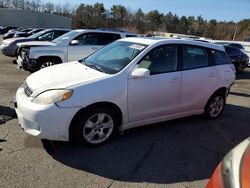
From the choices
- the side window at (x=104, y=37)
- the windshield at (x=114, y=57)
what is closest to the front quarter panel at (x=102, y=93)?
the windshield at (x=114, y=57)

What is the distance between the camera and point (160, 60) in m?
5.14

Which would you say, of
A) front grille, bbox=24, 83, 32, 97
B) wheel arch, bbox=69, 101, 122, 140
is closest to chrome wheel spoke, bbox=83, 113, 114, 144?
wheel arch, bbox=69, 101, 122, 140

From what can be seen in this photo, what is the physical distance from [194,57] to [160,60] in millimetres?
949

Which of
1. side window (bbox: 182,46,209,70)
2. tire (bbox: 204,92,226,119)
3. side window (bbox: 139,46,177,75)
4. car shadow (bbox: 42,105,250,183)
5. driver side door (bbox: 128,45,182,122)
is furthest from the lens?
tire (bbox: 204,92,226,119)

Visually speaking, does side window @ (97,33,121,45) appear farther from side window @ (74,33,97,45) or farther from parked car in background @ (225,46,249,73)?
parked car in background @ (225,46,249,73)

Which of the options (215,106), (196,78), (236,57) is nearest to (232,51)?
(236,57)

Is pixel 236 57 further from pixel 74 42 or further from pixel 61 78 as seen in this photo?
pixel 61 78

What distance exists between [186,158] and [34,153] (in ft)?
7.14

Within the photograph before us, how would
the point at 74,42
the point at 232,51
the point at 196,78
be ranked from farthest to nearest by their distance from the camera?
the point at 232,51, the point at 74,42, the point at 196,78

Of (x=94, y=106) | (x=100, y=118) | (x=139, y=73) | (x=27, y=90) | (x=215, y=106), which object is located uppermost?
(x=139, y=73)

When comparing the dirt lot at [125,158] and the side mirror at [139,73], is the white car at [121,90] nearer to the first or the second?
the side mirror at [139,73]

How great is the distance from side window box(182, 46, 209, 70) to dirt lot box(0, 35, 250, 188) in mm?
1191

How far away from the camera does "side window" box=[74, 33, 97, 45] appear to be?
10398 mm

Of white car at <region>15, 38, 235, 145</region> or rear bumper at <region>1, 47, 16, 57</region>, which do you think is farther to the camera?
rear bumper at <region>1, 47, 16, 57</region>
